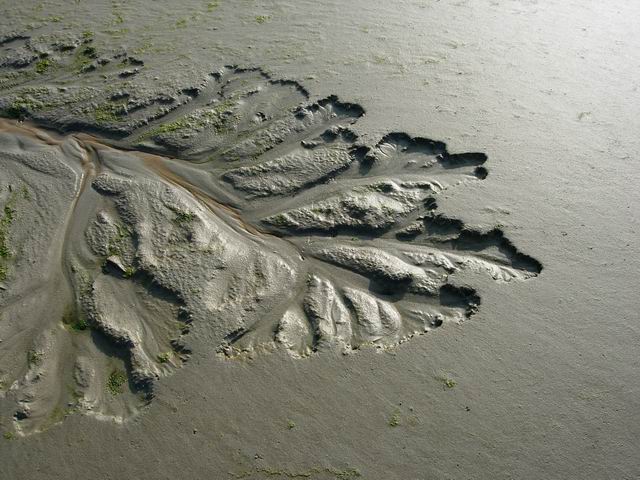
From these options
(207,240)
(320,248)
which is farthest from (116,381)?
(320,248)

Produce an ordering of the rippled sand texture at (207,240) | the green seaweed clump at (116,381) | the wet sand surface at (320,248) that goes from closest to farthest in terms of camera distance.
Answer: the wet sand surface at (320,248) → the green seaweed clump at (116,381) → the rippled sand texture at (207,240)

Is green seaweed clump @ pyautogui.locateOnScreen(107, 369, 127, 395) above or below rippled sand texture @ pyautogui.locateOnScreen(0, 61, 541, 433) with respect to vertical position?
below

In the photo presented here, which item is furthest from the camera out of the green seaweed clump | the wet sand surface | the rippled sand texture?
the rippled sand texture

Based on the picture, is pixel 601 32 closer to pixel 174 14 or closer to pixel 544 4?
pixel 544 4

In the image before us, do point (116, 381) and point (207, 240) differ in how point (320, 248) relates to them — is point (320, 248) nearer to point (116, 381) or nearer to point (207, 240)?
point (207, 240)

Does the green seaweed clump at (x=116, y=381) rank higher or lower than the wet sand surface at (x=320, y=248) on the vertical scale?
lower

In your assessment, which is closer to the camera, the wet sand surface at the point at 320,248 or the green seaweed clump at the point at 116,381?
the wet sand surface at the point at 320,248
